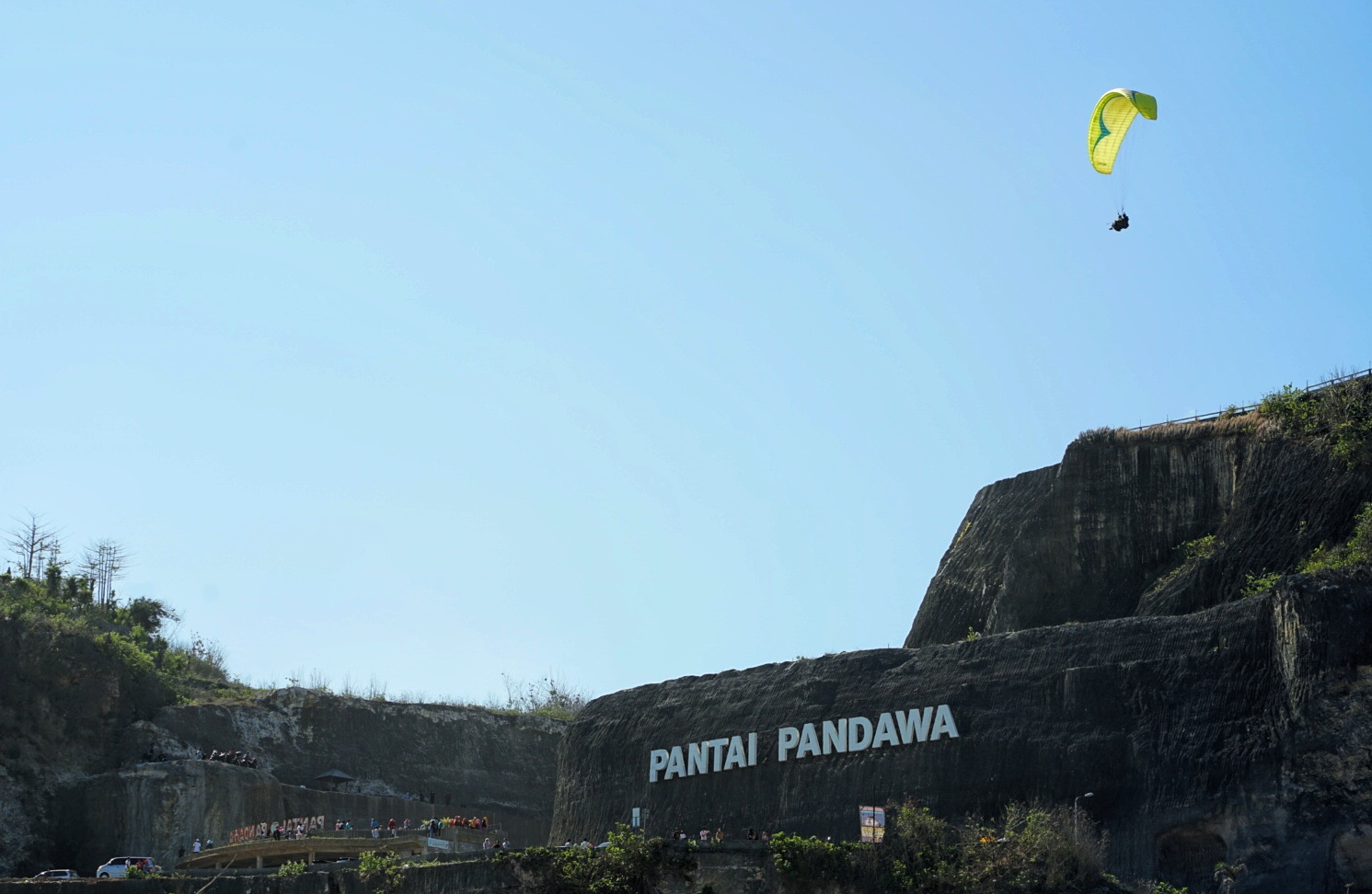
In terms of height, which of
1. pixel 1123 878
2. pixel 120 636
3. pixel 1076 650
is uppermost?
pixel 120 636

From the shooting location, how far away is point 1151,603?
149 ft

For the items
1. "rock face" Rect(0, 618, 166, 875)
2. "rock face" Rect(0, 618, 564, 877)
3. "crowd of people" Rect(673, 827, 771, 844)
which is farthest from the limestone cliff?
"rock face" Rect(0, 618, 166, 875)

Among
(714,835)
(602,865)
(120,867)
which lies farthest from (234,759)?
(602,865)

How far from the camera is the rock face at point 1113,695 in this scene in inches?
1363

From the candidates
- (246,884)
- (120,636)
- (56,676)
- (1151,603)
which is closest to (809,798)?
(1151,603)

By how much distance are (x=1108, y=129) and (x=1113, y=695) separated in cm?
1525

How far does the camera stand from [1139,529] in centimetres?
4841

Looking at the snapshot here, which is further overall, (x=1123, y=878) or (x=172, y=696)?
(x=172, y=696)

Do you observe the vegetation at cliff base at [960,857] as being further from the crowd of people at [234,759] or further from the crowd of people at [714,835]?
the crowd of people at [234,759]

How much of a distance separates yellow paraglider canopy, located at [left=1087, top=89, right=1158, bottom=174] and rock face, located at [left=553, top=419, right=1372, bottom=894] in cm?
929

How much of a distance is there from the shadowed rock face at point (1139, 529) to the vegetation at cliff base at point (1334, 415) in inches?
16.5

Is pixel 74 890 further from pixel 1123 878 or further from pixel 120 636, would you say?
pixel 1123 878

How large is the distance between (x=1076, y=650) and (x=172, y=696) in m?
37.5

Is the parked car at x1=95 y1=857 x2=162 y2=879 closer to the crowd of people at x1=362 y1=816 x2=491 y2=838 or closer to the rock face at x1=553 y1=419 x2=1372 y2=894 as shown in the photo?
the crowd of people at x1=362 y1=816 x2=491 y2=838
